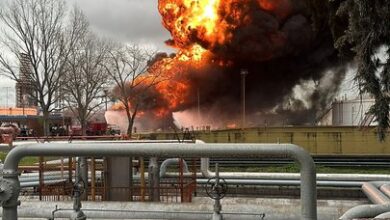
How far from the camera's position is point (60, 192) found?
10562 mm

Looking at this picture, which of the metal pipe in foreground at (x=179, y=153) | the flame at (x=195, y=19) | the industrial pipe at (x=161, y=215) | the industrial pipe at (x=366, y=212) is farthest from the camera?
the flame at (x=195, y=19)

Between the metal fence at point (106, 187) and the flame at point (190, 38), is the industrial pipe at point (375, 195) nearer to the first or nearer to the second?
the metal fence at point (106, 187)

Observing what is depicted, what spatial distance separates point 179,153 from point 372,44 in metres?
4.70

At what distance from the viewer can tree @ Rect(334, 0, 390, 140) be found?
22.3 feet

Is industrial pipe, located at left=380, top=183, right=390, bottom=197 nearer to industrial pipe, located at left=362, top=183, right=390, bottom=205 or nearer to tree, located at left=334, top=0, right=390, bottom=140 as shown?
industrial pipe, located at left=362, top=183, right=390, bottom=205

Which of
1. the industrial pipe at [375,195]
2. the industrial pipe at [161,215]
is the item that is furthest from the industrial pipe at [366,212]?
the industrial pipe at [375,195]

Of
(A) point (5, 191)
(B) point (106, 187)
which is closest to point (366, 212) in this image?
(A) point (5, 191)

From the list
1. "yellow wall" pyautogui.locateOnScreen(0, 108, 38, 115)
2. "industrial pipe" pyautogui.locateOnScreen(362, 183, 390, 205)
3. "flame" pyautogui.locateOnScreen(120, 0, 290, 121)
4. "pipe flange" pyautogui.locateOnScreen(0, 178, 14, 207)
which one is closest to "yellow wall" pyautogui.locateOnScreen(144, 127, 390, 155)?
"industrial pipe" pyautogui.locateOnScreen(362, 183, 390, 205)

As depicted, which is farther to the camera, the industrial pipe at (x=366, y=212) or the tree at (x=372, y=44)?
the tree at (x=372, y=44)

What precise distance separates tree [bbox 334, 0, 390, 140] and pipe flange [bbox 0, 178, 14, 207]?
5189 millimetres

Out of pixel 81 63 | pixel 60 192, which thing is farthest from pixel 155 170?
pixel 81 63

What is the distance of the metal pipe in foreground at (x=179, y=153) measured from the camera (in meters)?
3.40

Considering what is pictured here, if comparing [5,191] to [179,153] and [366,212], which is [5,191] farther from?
[366,212]

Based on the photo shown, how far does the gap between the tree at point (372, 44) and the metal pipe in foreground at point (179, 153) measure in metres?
4.04
